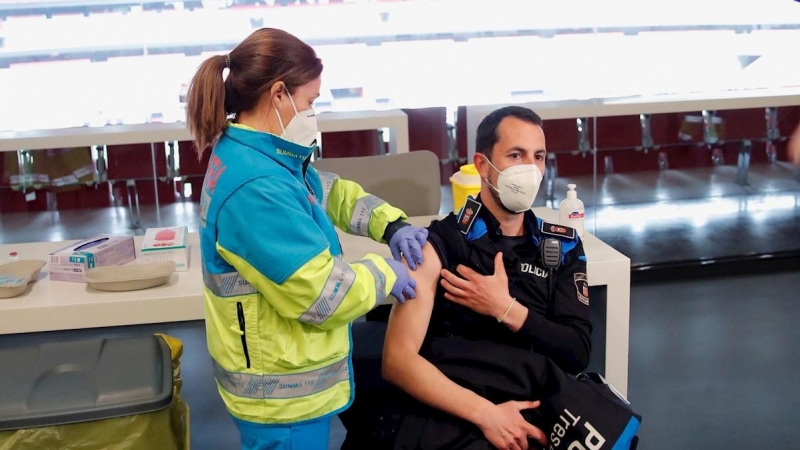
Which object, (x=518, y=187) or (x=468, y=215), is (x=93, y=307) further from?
(x=518, y=187)

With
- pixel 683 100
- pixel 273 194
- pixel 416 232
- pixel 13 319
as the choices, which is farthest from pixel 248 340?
pixel 683 100

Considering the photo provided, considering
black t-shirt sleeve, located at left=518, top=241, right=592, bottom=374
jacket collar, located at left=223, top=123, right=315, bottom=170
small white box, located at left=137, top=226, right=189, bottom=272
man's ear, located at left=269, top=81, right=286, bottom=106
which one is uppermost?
man's ear, located at left=269, top=81, right=286, bottom=106

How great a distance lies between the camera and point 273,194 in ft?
5.29

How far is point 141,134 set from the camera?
4555 millimetres

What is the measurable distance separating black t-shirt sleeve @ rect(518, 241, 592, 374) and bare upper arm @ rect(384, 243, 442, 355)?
225mm

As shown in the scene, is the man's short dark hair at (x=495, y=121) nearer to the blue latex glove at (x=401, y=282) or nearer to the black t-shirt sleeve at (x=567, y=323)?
the black t-shirt sleeve at (x=567, y=323)

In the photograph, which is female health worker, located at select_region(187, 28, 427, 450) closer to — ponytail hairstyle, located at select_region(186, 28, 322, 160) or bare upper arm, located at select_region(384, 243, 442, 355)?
ponytail hairstyle, located at select_region(186, 28, 322, 160)

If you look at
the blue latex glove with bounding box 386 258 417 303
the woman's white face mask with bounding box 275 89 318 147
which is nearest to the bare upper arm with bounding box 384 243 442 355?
the blue latex glove with bounding box 386 258 417 303

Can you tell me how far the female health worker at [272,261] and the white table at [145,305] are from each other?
1.40 ft

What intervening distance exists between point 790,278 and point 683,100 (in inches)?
46.2

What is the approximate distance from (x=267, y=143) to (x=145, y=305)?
71 cm

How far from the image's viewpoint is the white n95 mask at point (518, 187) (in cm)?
208

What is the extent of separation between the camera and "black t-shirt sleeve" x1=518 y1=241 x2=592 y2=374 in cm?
198

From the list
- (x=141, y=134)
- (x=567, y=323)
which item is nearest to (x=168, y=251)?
(x=567, y=323)
